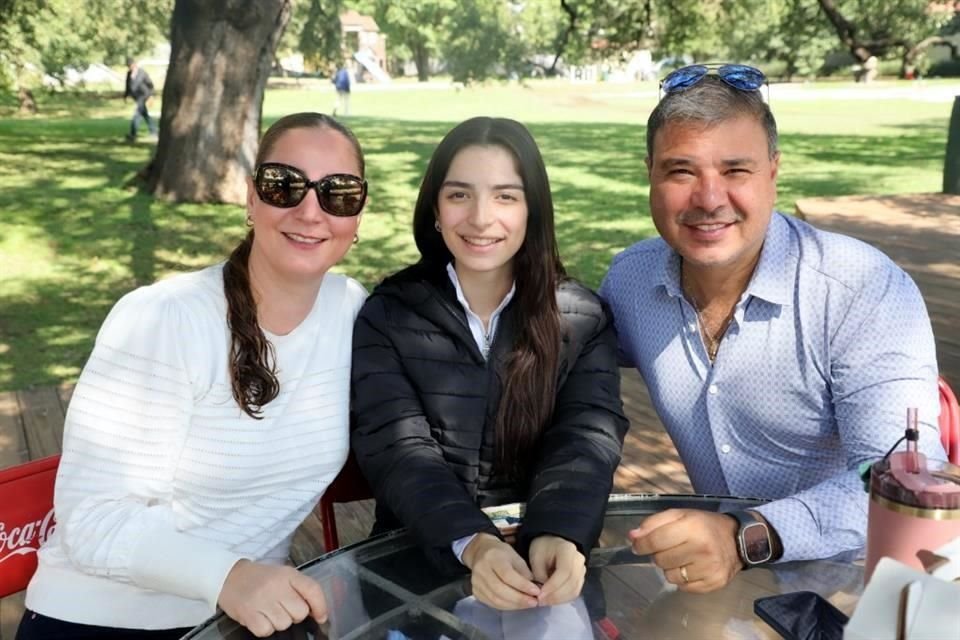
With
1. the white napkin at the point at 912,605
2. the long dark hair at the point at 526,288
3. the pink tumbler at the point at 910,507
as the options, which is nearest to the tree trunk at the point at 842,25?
the long dark hair at the point at 526,288

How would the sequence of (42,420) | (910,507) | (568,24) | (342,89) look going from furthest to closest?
1. (342,89)
2. (568,24)
3. (42,420)
4. (910,507)

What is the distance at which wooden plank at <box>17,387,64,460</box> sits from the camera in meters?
4.35

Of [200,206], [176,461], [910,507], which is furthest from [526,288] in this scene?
[200,206]

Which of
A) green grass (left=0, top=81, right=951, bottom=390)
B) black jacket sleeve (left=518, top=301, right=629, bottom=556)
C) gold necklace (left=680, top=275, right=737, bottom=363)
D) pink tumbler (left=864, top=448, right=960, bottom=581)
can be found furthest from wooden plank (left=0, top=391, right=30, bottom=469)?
pink tumbler (left=864, top=448, right=960, bottom=581)

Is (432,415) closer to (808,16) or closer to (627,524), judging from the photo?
(627,524)

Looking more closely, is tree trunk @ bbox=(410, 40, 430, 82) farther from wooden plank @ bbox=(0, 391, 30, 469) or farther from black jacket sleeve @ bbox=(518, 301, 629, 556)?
black jacket sleeve @ bbox=(518, 301, 629, 556)

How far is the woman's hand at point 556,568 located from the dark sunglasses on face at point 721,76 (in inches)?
43.0

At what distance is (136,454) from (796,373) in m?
1.48

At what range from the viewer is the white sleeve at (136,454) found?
183 centimetres

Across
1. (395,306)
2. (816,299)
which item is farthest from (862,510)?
(395,306)

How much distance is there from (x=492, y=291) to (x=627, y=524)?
650 millimetres

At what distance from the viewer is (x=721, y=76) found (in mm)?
2209

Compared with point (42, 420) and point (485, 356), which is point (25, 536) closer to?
point (485, 356)

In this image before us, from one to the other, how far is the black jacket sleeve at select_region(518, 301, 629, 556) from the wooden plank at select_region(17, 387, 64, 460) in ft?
9.28
